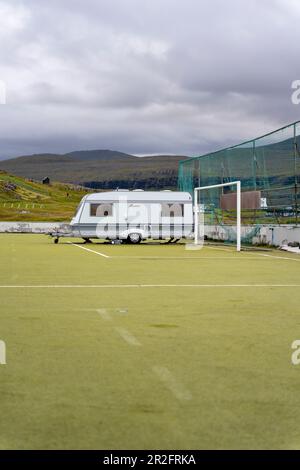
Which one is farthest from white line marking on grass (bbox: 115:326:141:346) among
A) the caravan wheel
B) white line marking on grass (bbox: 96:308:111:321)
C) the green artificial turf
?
the caravan wheel

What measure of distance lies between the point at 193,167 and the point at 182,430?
36208mm

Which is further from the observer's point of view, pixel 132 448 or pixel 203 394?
pixel 203 394

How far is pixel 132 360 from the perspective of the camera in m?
6.89

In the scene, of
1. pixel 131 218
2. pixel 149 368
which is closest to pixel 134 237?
pixel 131 218

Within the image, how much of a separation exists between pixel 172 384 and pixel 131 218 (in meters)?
29.8

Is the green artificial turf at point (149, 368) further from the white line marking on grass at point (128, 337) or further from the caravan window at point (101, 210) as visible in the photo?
the caravan window at point (101, 210)

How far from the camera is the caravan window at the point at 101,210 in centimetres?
3559

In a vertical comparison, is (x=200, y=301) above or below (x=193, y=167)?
below

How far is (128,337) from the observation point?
817 cm

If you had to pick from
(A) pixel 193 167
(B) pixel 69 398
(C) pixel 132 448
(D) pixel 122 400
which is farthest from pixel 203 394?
(A) pixel 193 167

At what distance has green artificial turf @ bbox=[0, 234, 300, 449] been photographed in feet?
15.2

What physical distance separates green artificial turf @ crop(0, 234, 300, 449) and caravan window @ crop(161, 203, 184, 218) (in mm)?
22376

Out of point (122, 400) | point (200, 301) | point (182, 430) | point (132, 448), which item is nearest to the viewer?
point (132, 448)

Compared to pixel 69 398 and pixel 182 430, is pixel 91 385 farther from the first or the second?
pixel 182 430
